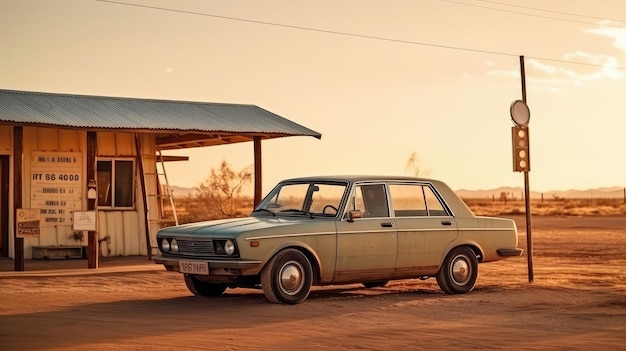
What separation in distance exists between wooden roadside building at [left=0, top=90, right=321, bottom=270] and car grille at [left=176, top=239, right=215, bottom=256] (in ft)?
21.3

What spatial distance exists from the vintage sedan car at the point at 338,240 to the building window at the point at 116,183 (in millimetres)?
9560

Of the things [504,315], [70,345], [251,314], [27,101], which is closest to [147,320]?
[251,314]

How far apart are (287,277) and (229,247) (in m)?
0.87

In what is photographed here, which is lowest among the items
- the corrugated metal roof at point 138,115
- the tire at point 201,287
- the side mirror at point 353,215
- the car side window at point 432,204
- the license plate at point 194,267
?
the tire at point 201,287

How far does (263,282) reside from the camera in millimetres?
12742

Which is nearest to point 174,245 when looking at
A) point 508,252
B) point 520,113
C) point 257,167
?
point 508,252

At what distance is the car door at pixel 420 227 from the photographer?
46.5 ft

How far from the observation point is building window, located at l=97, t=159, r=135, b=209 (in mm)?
23188

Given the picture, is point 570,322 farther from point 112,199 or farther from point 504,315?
point 112,199

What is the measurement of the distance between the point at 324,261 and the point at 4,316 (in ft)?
13.3

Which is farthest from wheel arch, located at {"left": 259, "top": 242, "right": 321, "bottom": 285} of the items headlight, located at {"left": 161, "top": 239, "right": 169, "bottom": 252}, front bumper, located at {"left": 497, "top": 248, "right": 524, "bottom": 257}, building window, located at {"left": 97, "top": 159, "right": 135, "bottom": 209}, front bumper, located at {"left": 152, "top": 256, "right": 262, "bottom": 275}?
building window, located at {"left": 97, "top": 159, "right": 135, "bottom": 209}

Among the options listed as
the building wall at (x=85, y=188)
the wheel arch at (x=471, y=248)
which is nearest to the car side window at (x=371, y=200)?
the wheel arch at (x=471, y=248)

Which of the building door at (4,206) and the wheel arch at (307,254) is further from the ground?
the building door at (4,206)

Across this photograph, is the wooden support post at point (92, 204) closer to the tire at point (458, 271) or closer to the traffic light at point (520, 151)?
the tire at point (458, 271)
